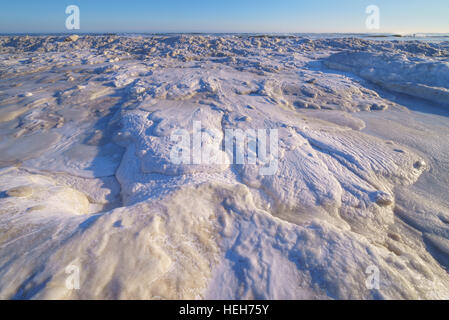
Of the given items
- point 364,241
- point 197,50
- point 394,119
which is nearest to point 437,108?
point 394,119

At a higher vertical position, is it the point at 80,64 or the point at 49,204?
the point at 80,64

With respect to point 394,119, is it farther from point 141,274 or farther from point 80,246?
point 80,246
